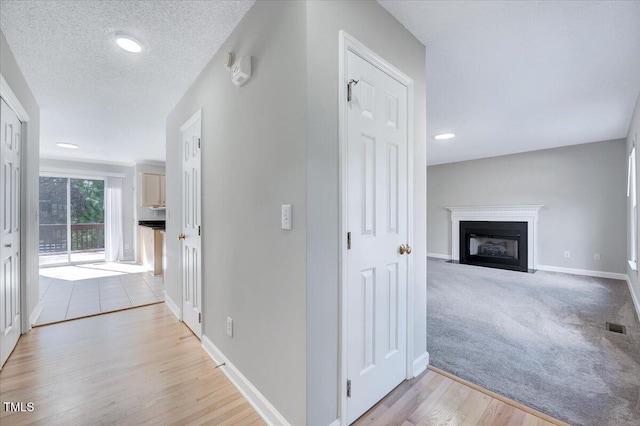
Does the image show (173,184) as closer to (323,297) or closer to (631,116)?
(323,297)

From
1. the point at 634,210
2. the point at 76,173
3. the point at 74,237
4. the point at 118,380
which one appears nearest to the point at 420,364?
the point at 118,380

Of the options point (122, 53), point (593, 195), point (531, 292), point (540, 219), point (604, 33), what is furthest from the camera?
point (540, 219)

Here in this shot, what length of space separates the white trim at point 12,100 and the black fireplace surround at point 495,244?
720cm

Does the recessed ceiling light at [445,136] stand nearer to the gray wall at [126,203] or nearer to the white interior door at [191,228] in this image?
the white interior door at [191,228]

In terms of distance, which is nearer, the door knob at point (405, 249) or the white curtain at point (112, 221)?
the door knob at point (405, 249)

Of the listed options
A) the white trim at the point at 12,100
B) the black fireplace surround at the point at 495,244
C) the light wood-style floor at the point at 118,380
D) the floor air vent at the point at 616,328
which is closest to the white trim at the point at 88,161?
the white trim at the point at 12,100

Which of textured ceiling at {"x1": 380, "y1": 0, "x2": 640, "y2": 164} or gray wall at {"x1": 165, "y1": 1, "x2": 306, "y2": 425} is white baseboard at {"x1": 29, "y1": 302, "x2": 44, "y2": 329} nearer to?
gray wall at {"x1": 165, "y1": 1, "x2": 306, "y2": 425}

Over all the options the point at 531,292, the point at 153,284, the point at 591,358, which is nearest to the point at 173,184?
the point at 153,284

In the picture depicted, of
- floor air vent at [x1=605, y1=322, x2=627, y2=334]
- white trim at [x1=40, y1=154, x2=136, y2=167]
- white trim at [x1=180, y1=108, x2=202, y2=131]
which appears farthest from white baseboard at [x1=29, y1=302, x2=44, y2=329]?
floor air vent at [x1=605, y1=322, x2=627, y2=334]

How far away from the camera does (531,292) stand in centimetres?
388

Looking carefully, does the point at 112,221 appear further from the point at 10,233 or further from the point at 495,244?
the point at 495,244

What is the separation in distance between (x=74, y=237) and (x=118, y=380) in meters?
5.80

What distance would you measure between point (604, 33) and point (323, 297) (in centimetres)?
262

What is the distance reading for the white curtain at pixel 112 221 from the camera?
246 inches
